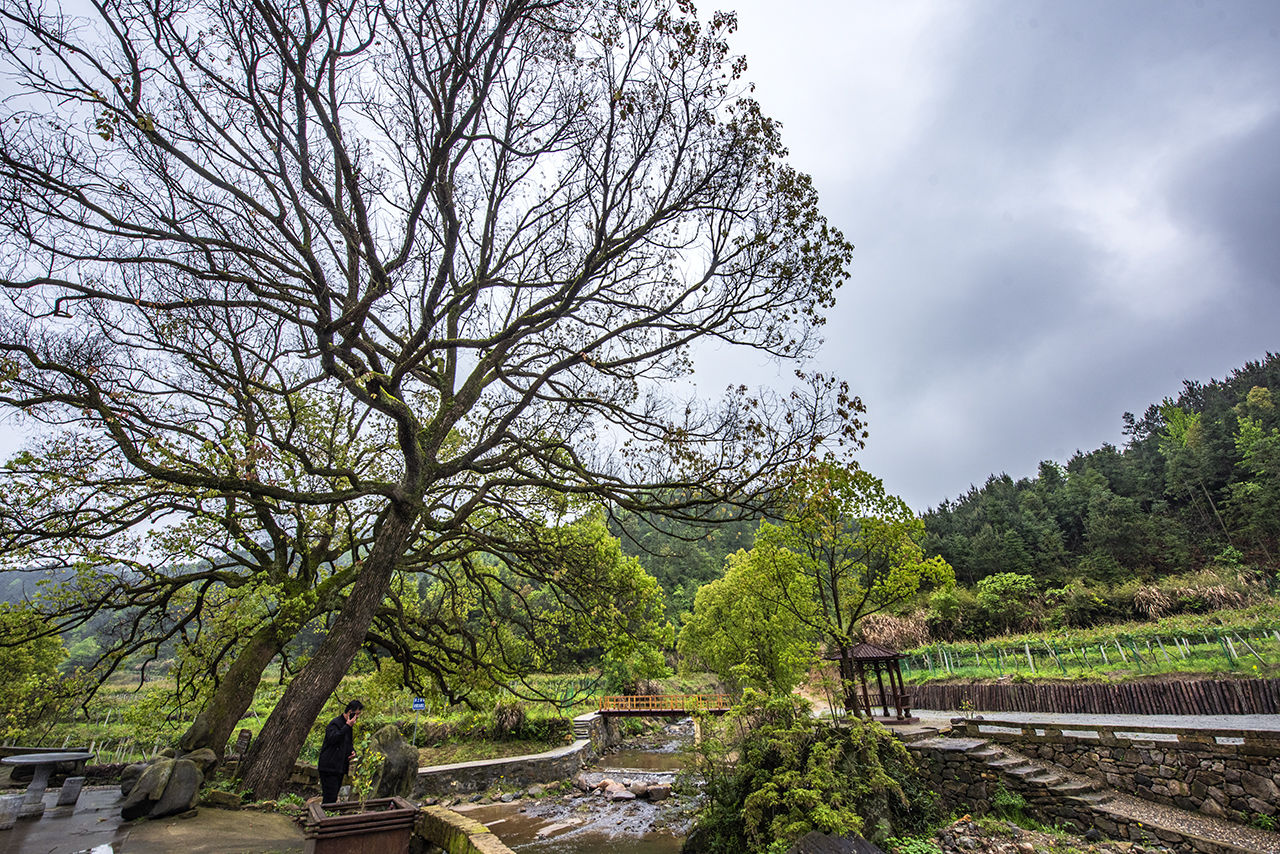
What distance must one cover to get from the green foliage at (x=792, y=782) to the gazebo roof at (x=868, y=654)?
14.6 ft

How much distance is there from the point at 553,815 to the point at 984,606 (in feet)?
91.2

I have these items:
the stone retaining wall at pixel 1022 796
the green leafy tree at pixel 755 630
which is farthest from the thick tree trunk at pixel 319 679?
the green leafy tree at pixel 755 630

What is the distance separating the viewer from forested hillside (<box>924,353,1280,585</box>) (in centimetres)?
3397

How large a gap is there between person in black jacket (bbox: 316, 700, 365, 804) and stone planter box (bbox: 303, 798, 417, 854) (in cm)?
169

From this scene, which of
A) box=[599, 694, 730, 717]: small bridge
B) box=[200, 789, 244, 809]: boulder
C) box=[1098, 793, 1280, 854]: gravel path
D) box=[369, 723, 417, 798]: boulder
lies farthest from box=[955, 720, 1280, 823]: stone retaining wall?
box=[599, 694, 730, 717]: small bridge

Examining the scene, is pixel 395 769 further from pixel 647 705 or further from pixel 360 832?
pixel 647 705

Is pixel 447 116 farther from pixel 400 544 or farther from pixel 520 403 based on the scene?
pixel 400 544

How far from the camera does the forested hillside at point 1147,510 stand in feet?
111

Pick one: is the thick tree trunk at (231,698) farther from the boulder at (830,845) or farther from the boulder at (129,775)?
the boulder at (830,845)

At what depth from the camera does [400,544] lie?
742 centimetres

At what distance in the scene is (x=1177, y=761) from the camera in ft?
26.3

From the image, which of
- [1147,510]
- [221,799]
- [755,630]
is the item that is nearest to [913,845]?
[221,799]

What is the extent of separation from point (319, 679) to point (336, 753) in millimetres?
1957

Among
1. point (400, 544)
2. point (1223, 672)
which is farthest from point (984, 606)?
point (400, 544)
